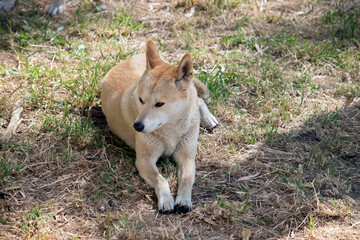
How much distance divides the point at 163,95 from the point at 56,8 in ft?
11.2

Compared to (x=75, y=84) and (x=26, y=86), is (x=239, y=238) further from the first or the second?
(x=26, y=86)

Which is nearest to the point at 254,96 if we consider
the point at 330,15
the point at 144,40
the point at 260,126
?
the point at 260,126

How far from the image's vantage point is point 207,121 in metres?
4.55

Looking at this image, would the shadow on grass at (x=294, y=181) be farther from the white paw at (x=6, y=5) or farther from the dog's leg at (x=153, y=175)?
the white paw at (x=6, y=5)

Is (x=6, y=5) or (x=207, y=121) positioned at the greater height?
(x=6, y=5)

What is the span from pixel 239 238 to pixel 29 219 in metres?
1.59

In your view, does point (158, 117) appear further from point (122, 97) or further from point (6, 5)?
point (6, 5)

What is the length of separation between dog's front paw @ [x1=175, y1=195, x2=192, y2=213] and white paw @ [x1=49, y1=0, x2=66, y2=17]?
12.8 ft

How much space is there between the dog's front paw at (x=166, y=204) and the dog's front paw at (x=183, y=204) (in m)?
0.04

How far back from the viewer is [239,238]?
3.23 meters

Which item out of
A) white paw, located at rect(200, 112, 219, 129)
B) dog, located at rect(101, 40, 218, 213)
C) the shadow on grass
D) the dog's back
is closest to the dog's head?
dog, located at rect(101, 40, 218, 213)

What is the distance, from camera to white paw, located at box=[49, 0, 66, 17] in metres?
6.21

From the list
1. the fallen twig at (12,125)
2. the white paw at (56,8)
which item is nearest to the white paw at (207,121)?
the fallen twig at (12,125)

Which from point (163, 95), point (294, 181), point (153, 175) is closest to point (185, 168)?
point (153, 175)
